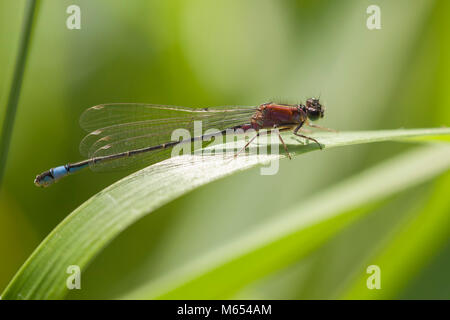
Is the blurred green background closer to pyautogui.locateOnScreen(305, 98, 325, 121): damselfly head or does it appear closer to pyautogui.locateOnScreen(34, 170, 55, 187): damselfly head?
pyautogui.locateOnScreen(305, 98, 325, 121): damselfly head

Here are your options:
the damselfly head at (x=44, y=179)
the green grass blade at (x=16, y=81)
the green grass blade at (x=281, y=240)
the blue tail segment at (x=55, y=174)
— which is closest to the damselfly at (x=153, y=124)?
the blue tail segment at (x=55, y=174)

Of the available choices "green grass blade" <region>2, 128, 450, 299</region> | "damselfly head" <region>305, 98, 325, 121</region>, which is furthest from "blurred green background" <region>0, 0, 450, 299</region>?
"green grass blade" <region>2, 128, 450, 299</region>

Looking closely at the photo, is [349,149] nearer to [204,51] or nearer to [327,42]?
[327,42]

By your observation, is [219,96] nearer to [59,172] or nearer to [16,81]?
[59,172]

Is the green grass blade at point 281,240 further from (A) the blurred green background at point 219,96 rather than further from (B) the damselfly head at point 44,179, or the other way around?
(B) the damselfly head at point 44,179

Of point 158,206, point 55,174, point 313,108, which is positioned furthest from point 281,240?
point 55,174

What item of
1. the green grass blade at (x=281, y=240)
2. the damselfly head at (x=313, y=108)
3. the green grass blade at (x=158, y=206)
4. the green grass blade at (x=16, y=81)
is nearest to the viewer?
the green grass blade at (x=158, y=206)

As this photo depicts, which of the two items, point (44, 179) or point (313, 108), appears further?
point (313, 108)
